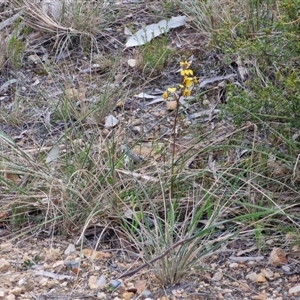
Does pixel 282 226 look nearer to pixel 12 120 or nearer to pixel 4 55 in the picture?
pixel 12 120

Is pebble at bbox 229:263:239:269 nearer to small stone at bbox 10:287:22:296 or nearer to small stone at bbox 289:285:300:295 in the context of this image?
small stone at bbox 289:285:300:295

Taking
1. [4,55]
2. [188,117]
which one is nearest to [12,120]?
[4,55]

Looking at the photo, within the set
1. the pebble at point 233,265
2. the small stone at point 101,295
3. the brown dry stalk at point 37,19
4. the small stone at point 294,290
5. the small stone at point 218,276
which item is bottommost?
the pebble at point 233,265

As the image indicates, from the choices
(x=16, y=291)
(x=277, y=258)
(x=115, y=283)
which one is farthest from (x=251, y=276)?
(x=16, y=291)

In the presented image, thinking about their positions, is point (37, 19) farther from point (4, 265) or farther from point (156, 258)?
point (156, 258)

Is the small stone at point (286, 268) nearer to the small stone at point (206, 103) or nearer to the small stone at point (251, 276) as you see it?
the small stone at point (251, 276)

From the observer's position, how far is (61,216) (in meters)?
3.31

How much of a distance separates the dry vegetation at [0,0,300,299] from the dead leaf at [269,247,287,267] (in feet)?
0.22

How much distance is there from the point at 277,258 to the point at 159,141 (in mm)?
1272

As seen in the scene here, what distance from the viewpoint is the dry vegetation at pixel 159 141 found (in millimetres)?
3227

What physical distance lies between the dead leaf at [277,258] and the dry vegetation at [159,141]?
0.22 ft

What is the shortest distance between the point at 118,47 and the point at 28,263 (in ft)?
7.99

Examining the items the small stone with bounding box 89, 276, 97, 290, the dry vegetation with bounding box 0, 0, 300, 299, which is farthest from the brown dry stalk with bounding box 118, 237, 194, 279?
the small stone with bounding box 89, 276, 97, 290

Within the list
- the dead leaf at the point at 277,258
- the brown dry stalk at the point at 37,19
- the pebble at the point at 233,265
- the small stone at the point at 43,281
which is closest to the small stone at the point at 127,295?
the small stone at the point at 43,281
